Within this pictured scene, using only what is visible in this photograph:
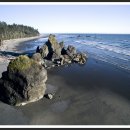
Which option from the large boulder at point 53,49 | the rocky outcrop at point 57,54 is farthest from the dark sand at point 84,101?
the large boulder at point 53,49

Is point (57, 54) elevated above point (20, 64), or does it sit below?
below

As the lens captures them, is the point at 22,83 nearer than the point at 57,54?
Yes

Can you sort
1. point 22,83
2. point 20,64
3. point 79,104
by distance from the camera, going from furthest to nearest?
point 20,64, point 79,104, point 22,83

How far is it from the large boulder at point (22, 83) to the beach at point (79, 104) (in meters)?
1.21

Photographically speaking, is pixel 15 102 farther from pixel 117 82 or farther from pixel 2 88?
pixel 117 82

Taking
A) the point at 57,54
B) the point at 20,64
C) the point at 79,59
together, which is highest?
the point at 20,64

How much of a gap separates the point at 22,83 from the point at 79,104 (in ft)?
31.5

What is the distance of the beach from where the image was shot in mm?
29531

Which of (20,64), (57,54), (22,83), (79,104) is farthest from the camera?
(57,54)

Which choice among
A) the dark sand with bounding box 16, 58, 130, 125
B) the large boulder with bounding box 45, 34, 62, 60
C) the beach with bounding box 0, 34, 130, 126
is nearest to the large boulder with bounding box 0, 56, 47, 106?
the beach with bounding box 0, 34, 130, 126

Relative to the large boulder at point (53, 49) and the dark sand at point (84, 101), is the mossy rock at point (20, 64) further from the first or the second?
the large boulder at point (53, 49)

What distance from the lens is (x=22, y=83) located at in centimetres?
3412

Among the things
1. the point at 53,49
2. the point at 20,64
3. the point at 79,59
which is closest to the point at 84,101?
the point at 20,64

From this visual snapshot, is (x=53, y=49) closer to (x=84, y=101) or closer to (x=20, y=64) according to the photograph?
(x=20, y=64)
